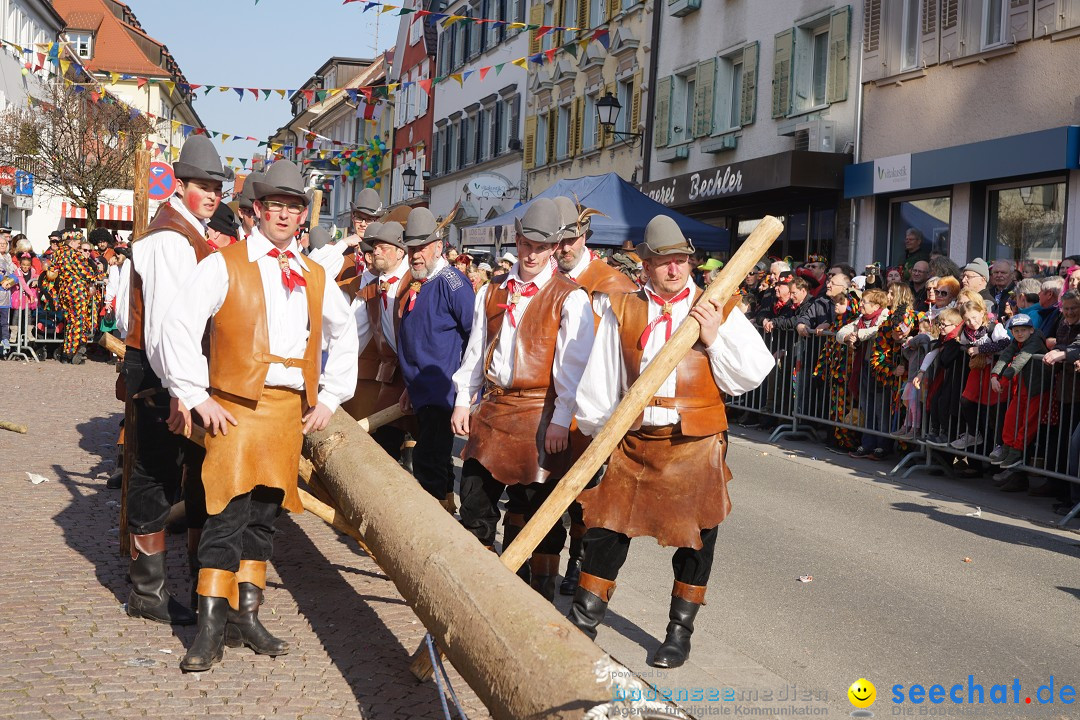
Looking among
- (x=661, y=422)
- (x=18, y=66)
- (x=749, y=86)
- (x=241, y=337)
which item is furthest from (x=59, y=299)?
(x=18, y=66)

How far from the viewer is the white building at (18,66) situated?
1703 inches

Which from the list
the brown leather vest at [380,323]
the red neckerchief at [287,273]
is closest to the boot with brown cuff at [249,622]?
the red neckerchief at [287,273]

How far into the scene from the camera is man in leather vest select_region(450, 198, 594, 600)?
6078 mm

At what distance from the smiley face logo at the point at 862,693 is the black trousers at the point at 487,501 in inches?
63.6

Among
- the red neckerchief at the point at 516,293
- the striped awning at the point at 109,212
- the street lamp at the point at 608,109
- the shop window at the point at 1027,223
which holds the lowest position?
the red neckerchief at the point at 516,293

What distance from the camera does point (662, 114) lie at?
26328 mm

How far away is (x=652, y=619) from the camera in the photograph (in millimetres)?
6324

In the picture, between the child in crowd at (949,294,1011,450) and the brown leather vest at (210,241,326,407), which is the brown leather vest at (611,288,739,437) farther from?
the child in crowd at (949,294,1011,450)

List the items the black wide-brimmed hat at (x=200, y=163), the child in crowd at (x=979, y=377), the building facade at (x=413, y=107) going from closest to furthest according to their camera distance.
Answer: the black wide-brimmed hat at (x=200, y=163)
the child in crowd at (x=979, y=377)
the building facade at (x=413, y=107)

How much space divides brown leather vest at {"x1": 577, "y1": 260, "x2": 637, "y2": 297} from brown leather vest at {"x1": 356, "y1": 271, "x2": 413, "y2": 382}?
3.62 ft

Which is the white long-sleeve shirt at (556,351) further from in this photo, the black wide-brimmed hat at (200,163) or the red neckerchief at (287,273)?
the black wide-brimmed hat at (200,163)

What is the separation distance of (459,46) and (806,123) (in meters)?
26.7

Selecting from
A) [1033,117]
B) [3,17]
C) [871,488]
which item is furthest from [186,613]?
[3,17]

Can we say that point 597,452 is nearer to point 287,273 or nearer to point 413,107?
point 287,273
